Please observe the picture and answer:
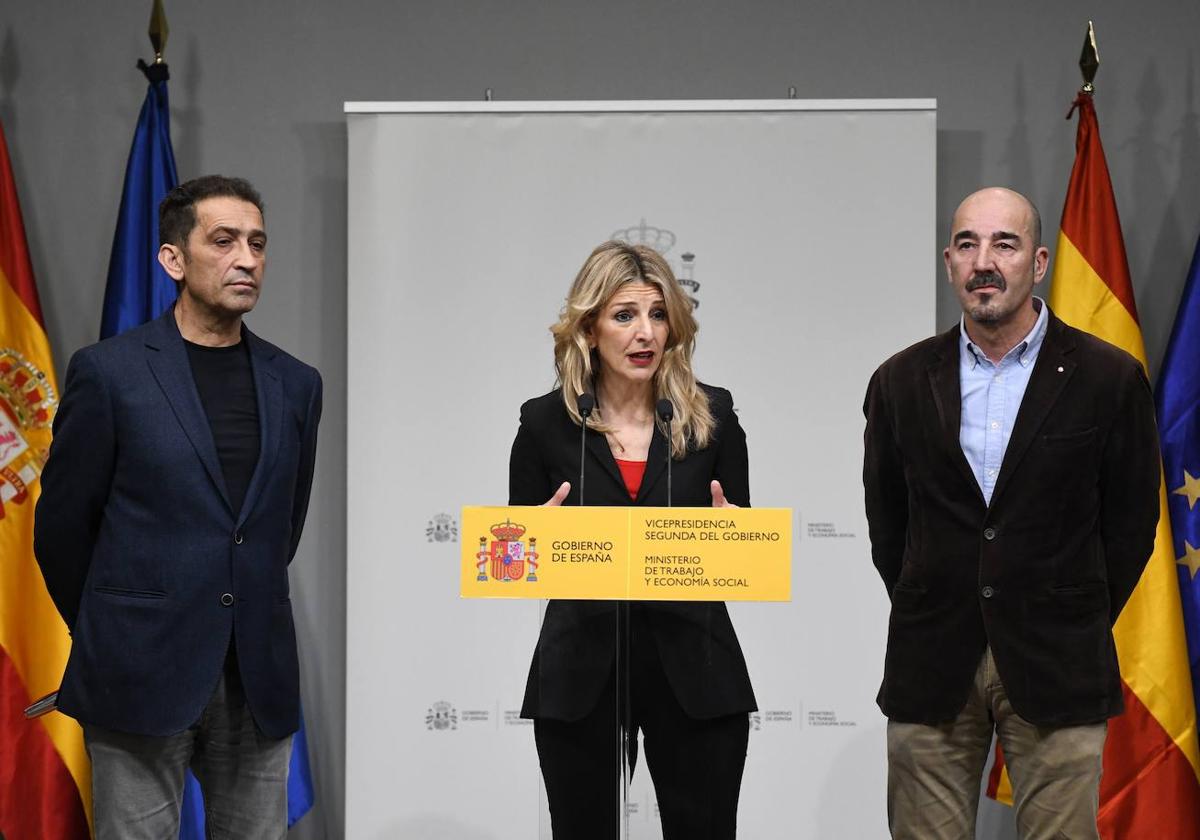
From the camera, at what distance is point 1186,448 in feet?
13.1

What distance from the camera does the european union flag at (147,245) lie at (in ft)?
13.5

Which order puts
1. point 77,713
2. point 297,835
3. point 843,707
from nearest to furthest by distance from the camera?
point 77,713, point 843,707, point 297,835

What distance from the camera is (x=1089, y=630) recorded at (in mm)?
2654

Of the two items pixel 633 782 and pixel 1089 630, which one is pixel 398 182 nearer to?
pixel 633 782

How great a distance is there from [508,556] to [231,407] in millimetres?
Result: 709

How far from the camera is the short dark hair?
2.80 meters

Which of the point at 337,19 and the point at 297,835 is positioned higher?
the point at 337,19

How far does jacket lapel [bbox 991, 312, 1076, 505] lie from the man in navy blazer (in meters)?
1.56

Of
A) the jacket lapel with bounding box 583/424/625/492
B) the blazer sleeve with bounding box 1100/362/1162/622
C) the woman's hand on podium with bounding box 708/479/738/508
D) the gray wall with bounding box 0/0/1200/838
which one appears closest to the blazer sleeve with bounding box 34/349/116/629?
the jacket lapel with bounding box 583/424/625/492

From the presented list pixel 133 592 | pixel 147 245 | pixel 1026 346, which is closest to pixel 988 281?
pixel 1026 346

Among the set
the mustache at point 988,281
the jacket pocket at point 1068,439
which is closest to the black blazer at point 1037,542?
the jacket pocket at point 1068,439

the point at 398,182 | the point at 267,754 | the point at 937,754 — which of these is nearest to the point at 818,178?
the point at 398,182

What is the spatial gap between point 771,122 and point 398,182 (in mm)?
1265

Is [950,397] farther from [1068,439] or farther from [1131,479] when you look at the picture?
[1131,479]
